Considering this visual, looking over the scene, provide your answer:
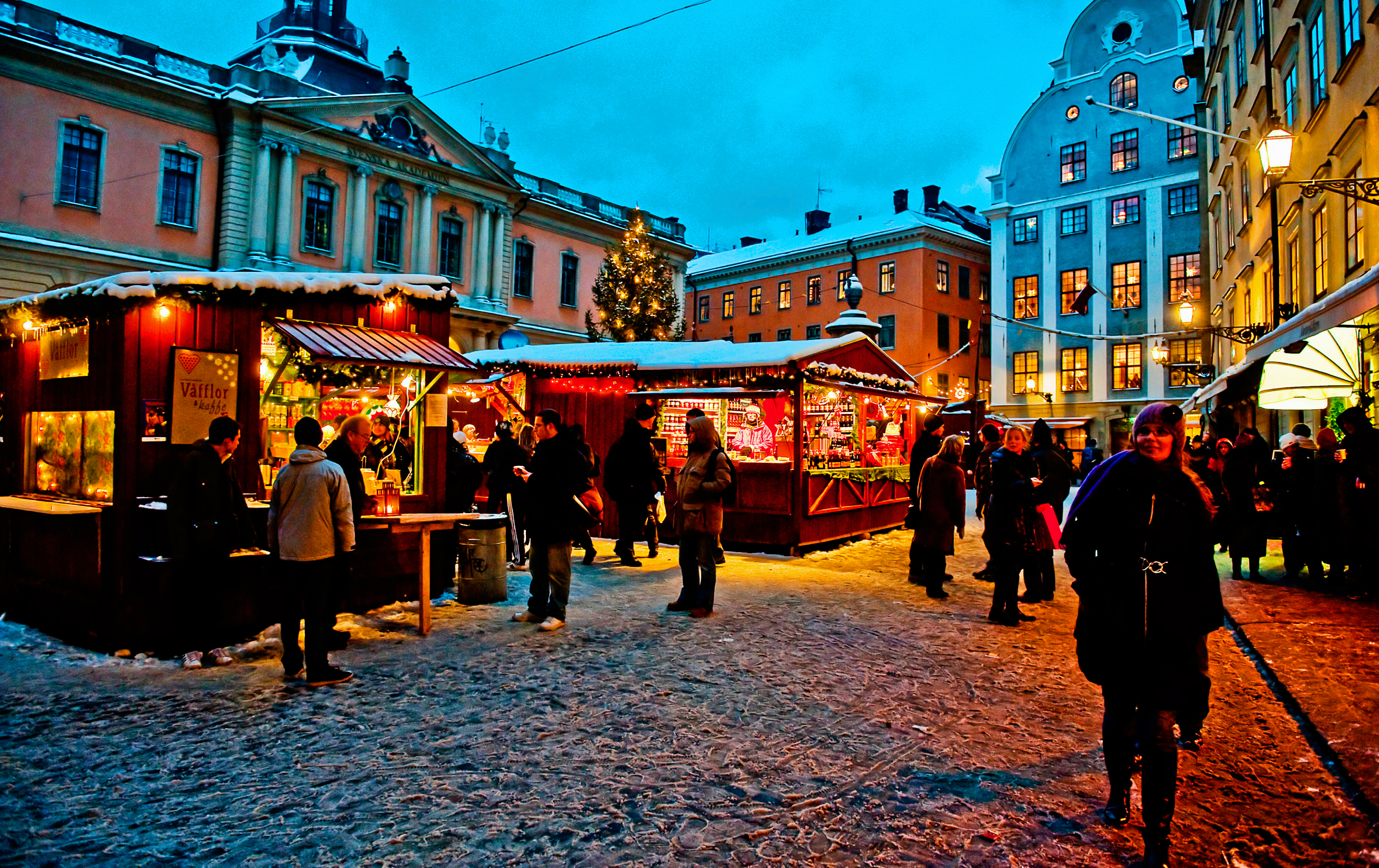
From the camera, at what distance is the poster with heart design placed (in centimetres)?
650

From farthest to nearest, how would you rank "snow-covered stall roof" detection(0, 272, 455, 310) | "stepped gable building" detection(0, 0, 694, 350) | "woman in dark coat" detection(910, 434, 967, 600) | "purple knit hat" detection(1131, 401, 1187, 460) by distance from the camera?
"stepped gable building" detection(0, 0, 694, 350) → "woman in dark coat" detection(910, 434, 967, 600) → "snow-covered stall roof" detection(0, 272, 455, 310) → "purple knit hat" detection(1131, 401, 1187, 460)

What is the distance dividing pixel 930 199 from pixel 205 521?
49.0 m

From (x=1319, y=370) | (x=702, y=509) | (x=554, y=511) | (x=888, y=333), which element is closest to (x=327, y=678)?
(x=554, y=511)

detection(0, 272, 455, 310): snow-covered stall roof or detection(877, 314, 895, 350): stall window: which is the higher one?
detection(877, 314, 895, 350): stall window

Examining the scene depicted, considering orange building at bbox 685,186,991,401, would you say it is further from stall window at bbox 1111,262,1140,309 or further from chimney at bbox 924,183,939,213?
stall window at bbox 1111,262,1140,309

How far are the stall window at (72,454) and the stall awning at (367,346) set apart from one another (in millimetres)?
1518

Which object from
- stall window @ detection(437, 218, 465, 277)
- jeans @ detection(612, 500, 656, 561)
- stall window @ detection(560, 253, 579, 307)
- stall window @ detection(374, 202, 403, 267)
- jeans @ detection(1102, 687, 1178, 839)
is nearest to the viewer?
jeans @ detection(1102, 687, 1178, 839)

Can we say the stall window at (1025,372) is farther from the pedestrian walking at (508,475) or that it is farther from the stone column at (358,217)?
the pedestrian walking at (508,475)

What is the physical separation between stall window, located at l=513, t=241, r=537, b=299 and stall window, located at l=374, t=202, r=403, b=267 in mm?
5364

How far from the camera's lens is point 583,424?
45.8 feet

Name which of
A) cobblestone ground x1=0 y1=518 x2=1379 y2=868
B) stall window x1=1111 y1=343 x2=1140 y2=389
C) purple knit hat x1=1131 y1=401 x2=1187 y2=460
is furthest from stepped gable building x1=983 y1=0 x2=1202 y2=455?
purple knit hat x1=1131 y1=401 x2=1187 y2=460

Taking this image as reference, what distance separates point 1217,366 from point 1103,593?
24988 mm

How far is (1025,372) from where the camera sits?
124ft

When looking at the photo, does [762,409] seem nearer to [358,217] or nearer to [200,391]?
[200,391]
